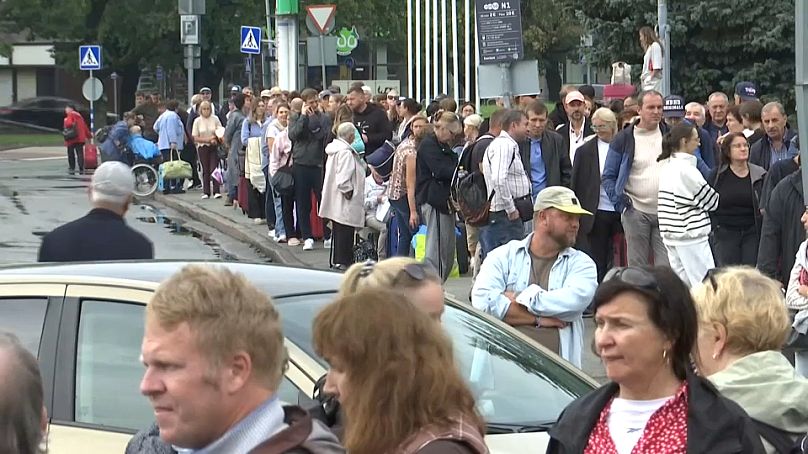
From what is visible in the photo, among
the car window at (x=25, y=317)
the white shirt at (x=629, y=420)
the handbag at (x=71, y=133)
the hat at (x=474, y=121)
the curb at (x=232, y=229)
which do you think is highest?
the hat at (x=474, y=121)

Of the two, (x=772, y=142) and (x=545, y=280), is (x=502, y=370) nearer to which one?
(x=545, y=280)

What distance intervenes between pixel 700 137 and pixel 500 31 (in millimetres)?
3380

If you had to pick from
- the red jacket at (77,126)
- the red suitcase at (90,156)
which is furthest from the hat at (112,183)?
the red suitcase at (90,156)

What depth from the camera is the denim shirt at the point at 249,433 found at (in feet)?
8.99

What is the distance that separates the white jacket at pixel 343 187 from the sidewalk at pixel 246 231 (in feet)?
1.97

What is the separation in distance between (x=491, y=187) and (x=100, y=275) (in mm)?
6604

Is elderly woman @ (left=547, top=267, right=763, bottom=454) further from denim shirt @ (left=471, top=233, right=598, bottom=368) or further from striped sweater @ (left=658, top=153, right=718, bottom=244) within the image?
striped sweater @ (left=658, top=153, right=718, bottom=244)

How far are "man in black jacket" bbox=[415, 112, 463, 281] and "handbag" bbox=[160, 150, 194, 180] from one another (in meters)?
14.1

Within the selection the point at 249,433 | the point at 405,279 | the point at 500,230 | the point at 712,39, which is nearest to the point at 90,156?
the point at 712,39

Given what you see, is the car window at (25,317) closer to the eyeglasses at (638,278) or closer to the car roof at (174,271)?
the car roof at (174,271)

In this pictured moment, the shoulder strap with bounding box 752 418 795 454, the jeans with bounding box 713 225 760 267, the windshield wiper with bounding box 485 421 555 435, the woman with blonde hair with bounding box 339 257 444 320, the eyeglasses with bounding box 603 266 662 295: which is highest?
the eyeglasses with bounding box 603 266 662 295

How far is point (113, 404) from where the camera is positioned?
5.16 metres

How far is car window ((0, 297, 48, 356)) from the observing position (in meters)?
5.22

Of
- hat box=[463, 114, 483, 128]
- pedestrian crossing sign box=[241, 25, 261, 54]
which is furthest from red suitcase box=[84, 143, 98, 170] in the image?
hat box=[463, 114, 483, 128]
